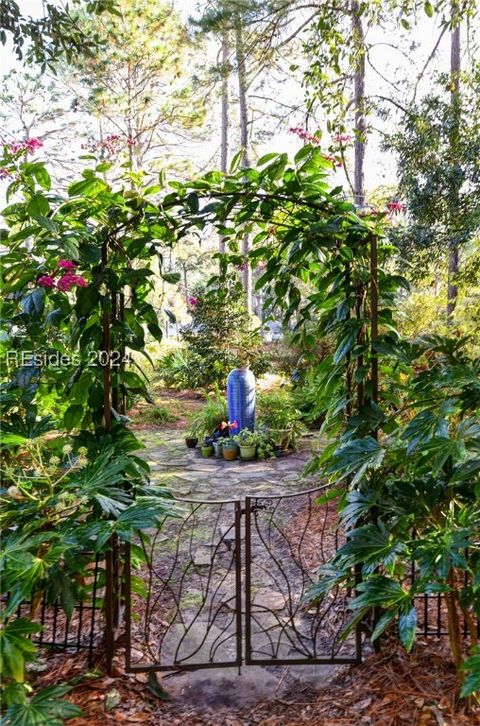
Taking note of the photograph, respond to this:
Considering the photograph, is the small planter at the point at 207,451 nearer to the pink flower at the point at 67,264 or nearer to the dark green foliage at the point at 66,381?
the dark green foliage at the point at 66,381

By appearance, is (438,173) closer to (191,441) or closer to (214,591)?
(191,441)

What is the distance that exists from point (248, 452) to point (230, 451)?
187 mm

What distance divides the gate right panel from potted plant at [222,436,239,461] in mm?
1465

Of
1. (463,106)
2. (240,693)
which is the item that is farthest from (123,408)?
(463,106)

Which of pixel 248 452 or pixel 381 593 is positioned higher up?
pixel 381 593

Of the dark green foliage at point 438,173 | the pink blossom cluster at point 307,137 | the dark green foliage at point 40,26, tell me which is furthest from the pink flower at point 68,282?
the dark green foliage at point 438,173

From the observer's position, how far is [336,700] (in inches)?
69.1

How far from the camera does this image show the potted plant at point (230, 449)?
5441mm

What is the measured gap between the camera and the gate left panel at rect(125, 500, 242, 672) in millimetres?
1952

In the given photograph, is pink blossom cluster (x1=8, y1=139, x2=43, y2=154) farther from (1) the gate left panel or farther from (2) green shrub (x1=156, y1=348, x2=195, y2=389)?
(2) green shrub (x1=156, y1=348, x2=195, y2=389)

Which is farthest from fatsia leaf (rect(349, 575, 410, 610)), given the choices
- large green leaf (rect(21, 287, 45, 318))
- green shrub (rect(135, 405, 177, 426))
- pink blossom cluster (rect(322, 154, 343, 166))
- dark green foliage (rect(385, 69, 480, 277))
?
green shrub (rect(135, 405, 177, 426))

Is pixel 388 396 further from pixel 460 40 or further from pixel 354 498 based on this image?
pixel 460 40

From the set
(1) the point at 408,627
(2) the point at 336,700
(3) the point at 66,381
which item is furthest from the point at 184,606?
(1) the point at 408,627

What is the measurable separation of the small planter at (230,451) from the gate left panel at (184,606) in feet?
5.87
